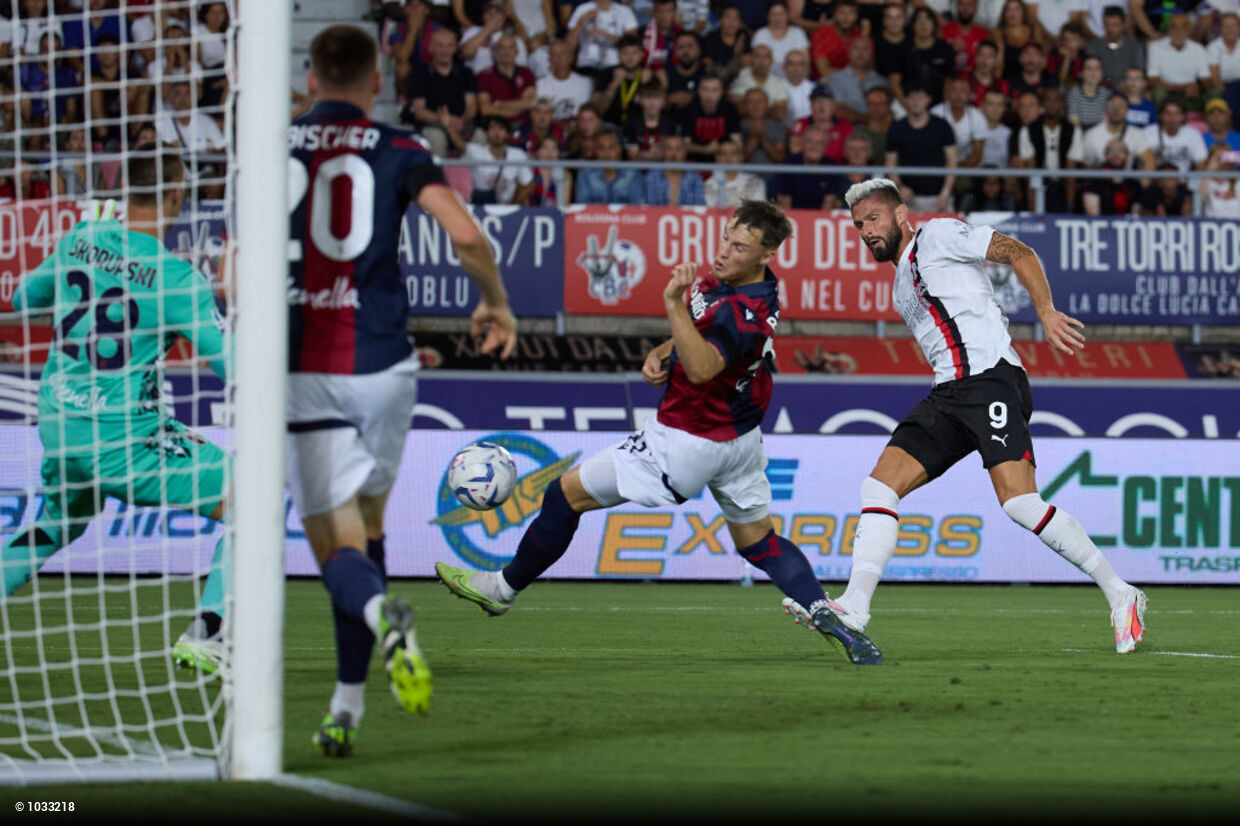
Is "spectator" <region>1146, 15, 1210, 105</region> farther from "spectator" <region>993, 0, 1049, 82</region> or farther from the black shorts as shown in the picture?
the black shorts

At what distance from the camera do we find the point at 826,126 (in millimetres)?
16484

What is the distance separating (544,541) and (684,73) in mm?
9843

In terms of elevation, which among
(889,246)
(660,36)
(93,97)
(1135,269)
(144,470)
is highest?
(660,36)

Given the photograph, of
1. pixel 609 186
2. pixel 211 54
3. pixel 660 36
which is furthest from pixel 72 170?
pixel 660 36

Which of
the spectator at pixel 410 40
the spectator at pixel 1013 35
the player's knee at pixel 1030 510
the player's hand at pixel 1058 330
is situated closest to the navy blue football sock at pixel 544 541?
the player's knee at pixel 1030 510

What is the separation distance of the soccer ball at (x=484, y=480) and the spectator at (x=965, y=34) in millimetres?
10538

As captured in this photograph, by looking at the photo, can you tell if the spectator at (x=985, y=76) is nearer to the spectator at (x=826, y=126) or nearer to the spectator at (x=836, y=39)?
the spectator at (x=836, y=39)

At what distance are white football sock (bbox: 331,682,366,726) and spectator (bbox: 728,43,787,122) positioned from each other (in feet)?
42.0

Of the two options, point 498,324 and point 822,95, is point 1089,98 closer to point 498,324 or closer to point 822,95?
point 822,95

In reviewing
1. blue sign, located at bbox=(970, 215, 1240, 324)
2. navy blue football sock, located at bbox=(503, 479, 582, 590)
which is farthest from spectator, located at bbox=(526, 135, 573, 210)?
navy blue football sock, located at bbox=(503, 479, 582, 590)

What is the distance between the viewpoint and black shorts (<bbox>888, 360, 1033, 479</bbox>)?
791 centimetres

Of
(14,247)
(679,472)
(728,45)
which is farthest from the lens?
(728,45)

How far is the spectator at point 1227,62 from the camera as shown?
17.9m

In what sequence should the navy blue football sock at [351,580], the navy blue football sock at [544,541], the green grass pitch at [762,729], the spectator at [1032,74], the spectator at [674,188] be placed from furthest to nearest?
the spectator at [1032,74] → the spectator at [674,188] → the navy blue football sock at [544,541] → the navy blue football sock at [351,580] → the green grass pitch at [762,729]
